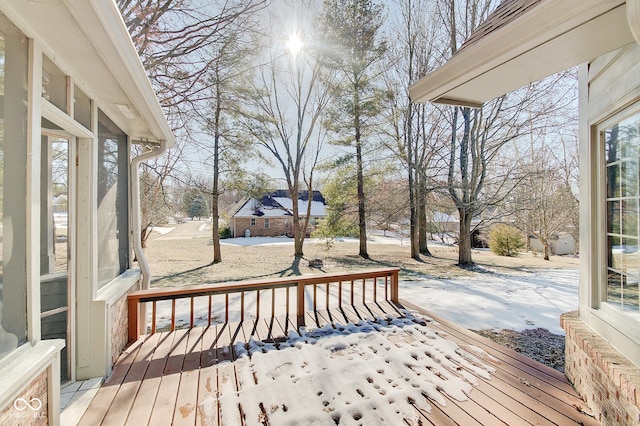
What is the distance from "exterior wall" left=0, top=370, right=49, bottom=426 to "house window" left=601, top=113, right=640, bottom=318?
3.46 meters

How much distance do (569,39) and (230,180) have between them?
11866mm

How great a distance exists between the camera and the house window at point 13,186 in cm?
129

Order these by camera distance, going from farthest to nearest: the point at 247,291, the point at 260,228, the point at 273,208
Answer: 1. the point at 273,208
2. the point at 260,228
3. the point at 247,291

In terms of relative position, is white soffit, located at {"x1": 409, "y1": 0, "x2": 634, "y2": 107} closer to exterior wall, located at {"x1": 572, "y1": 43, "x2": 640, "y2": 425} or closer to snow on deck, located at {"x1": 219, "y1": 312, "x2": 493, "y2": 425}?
exterior wall, located at {"x1": 572, "y1": 43, "x2": 640, "y2": 425}

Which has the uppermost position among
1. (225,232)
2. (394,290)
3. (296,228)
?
(296,228)

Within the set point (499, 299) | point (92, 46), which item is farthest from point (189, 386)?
point (499, 299)

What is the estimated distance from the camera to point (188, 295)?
3.13 metres

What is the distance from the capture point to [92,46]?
5.38 feet

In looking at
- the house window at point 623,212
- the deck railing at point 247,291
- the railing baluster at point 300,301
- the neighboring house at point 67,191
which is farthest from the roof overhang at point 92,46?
the house window at point 623,212

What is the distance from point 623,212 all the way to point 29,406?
3.75 meters

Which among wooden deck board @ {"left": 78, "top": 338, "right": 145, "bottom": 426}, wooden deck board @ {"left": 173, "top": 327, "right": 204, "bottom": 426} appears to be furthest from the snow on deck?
wooden deck board @ {"left": 78, "top": 338, "right": 145, "bottom": 426}

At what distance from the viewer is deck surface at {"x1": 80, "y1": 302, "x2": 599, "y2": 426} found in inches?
74.9

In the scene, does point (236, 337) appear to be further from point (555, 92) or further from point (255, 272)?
point (555, 92)

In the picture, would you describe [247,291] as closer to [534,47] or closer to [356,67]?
[534,47]
